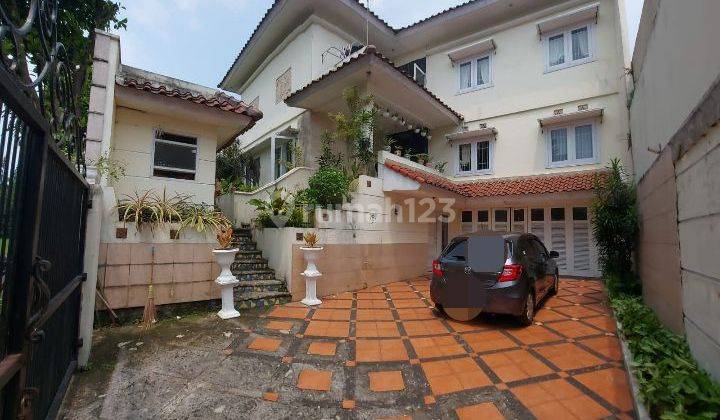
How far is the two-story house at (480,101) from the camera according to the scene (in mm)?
8859

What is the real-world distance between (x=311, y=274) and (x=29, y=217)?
4.43m

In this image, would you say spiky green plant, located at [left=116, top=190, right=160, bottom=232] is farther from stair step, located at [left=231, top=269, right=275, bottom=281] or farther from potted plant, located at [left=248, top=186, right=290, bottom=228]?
potted plant, located at [left=248, top=186, right=290, bottom=228]

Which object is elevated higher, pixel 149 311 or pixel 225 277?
pixel 225 277

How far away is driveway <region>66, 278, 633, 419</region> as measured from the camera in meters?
2.75

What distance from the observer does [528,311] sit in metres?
4.86

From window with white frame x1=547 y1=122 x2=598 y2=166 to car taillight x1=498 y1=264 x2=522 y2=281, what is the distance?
22.2 ft

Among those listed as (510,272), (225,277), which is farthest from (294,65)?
(510,272)

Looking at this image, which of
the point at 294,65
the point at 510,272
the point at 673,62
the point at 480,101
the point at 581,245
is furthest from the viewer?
the point at 480,101

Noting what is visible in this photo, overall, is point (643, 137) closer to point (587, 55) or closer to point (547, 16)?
point (587, 55)

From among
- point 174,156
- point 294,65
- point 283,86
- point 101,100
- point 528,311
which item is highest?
point 294,65

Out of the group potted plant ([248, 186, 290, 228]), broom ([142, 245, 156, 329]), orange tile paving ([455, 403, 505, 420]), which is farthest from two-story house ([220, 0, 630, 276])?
broom ([142, 245, 156, 329])

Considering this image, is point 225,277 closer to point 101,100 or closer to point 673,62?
point 101,100

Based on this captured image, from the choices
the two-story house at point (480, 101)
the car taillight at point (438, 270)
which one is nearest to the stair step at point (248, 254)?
the two-story house at point (480, 101)

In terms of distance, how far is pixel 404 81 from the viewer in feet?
27.2
